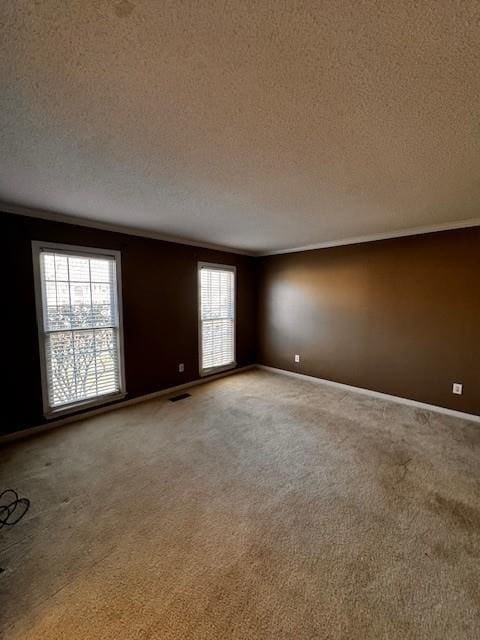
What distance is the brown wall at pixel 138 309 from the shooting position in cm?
272

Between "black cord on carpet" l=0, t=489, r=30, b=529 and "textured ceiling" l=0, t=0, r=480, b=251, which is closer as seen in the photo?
"textured ceiling" l=0, t=0, r=480, b=251

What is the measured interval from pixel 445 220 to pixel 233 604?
13.1 ft

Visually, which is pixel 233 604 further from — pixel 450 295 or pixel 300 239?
pixel 300 239

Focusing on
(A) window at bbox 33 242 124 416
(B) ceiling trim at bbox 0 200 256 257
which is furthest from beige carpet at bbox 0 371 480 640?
(B) ceiling trim at bbox 0 200 256 257

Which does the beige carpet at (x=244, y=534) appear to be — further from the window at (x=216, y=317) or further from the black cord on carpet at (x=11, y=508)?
the window at (x=216, y=317)

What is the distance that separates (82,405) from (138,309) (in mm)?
1367

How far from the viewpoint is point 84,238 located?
10.3 ft

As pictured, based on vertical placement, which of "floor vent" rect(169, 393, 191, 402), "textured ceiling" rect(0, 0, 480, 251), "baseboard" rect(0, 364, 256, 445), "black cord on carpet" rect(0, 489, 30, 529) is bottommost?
"black cord on carpet" rect(0, 489, 30, 529)

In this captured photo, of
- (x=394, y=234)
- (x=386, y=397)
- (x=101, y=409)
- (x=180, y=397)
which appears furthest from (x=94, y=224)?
(x=386, y=397)

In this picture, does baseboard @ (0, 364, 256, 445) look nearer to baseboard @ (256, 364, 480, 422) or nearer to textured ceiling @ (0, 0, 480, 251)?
baseboard @ (256, 364, 480, 422)

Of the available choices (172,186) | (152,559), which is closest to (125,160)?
(172,186)

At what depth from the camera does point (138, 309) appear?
3.71 meters

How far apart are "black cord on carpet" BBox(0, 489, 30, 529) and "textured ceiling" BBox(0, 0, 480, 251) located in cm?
238

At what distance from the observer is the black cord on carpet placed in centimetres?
174
